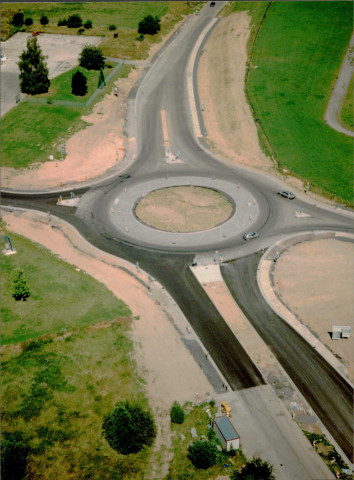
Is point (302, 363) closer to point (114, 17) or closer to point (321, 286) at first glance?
point (321, 286)

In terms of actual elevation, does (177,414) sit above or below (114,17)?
below

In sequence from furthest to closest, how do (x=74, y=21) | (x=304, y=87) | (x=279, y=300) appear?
(x=74, y=21) → (x=304, y=87) → (x=279, y=300)

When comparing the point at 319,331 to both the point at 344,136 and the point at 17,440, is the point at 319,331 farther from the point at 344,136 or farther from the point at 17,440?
the point at 344,136

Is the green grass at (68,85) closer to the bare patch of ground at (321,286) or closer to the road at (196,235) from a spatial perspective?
the road at (196,235)

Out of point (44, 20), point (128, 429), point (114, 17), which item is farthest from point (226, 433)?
point (114, 17)

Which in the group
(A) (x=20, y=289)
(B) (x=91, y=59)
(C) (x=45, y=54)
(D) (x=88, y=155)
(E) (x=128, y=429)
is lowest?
(E) (x=128, y=429)

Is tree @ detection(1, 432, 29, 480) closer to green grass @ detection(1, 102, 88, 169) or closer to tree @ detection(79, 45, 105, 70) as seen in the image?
green grass @ detection(1, 102, 88, 169)

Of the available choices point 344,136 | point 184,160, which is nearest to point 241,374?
point 184,160
